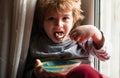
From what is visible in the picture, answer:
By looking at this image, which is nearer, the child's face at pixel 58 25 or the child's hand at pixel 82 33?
the child's hand at pixel 82 33

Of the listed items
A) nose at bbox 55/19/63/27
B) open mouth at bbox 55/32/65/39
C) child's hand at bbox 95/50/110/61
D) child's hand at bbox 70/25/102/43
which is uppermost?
nose at bbox 55/19/63/27

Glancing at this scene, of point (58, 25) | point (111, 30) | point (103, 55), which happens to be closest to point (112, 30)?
point (111, 30)

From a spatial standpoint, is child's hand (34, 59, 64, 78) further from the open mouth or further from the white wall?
the white wall

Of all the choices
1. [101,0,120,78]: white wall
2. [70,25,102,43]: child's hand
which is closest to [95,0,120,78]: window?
[101,0,120,78]: white wall

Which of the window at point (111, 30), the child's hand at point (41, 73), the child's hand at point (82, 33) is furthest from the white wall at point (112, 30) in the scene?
the child's hand at point (41, 73)

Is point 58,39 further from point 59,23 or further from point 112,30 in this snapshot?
point 112,30

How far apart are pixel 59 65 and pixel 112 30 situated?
24 cm

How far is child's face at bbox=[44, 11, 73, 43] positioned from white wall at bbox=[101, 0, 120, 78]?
14 centimetres

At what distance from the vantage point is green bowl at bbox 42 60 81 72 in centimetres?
83

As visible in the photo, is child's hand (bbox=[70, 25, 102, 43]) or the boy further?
the boy

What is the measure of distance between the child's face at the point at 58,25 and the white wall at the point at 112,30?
144mm

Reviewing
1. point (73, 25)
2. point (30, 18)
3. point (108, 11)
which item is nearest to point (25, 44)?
point (30, 18)

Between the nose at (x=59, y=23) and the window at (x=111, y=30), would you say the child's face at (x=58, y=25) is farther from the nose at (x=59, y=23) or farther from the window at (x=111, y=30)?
the window at (x=111, y=30)

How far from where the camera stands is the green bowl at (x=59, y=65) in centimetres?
83
